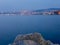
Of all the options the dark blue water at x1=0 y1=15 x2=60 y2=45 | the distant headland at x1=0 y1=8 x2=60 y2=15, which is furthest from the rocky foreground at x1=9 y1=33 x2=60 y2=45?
the distant headland at x1=0 y1=8 x2=60 y2=15

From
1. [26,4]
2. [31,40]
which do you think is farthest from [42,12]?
[31,40]

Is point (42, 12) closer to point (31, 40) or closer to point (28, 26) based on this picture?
point (28, 26)

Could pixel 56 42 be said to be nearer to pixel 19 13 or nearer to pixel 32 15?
pixel 32 15

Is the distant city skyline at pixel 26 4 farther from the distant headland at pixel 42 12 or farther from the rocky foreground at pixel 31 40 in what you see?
the rocky foreground at pixel 31 40

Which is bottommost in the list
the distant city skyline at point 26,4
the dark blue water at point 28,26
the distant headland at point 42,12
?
the dark blue water at point 28,26

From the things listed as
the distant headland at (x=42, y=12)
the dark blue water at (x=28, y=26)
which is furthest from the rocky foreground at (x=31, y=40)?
the distant headland at (x=42, y=12)

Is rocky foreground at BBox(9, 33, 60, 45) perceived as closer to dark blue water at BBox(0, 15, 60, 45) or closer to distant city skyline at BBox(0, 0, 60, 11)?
dark blue water at BBox(0, 15, 60, 45)
